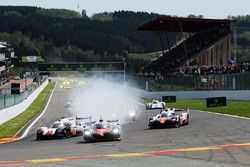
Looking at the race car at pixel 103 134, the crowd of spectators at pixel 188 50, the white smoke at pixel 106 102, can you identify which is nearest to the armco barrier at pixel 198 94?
the white smoke at pixel 106 102

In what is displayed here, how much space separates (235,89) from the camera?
2141 inches

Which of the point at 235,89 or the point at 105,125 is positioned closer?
the point at 105,125

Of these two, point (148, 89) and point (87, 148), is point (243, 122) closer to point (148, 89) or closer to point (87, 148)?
point (87, 148)

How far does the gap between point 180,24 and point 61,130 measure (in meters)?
58.5

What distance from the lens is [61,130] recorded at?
26.1 metres

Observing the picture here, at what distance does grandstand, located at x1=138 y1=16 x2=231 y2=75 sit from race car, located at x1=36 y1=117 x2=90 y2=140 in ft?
164

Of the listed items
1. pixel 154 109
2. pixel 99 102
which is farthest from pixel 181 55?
pixel 154 109

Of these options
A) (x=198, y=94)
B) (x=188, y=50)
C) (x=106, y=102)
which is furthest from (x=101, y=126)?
(x=188, y=50)

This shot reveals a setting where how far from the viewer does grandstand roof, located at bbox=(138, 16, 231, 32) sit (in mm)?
79500

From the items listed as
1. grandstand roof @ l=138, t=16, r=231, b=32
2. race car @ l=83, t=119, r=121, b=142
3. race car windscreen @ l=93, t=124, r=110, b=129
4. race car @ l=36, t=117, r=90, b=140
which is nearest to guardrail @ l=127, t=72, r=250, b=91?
grandstand roof @ l=138, t=16, r=231, b=32

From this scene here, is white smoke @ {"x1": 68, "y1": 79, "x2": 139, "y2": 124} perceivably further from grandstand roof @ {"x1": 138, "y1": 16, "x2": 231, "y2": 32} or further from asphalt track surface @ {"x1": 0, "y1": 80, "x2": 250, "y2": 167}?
asphalt track surface @ {"x1": 0, "y1": 80, "x2": 250, "y2": 167}

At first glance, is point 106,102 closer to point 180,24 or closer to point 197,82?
point 197,82

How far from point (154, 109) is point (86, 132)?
2444 cm

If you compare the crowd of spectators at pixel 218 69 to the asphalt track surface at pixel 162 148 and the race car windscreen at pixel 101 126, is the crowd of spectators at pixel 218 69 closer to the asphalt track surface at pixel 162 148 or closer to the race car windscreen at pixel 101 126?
the asphalt track surface at pixel 162 148
